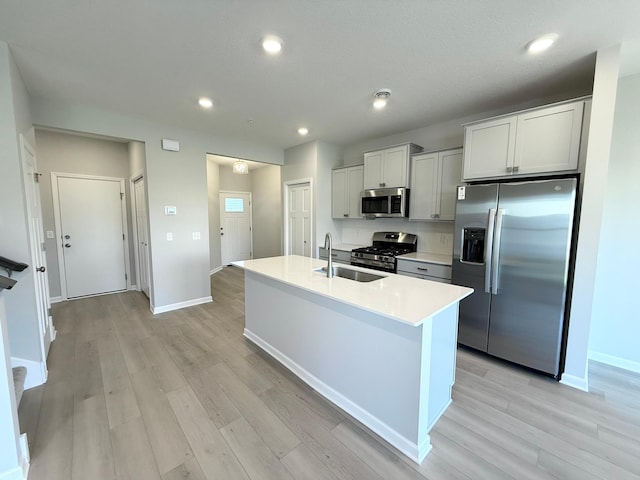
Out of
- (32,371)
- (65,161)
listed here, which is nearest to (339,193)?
(32,371)

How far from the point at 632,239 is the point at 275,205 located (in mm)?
5740

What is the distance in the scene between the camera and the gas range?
3.69 metres

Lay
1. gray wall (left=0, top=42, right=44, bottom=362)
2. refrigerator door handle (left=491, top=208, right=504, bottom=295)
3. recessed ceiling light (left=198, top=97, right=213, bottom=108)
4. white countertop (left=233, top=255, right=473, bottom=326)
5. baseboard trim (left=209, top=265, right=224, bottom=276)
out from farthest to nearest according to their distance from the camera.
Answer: baseboard trim (left=209, top=265, right=224, bottom=276), recessed ceiling light (left=198, top=97, right=213, bottom=108), refrigerator door handle (left=491, top=208, right=504, bottom=295), gray wall (left=0, top=42, right=44, bottom=362), white countertop (left=233, top=255, right=473, bottom=326)

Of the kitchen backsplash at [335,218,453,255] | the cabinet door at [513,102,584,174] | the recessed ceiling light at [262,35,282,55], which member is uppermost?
the recessed ceiling light at [262,35,282,55]

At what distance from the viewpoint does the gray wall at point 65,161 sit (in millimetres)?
4109

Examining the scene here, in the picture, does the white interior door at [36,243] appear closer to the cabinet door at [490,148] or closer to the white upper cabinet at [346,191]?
the white upper cabinet at [346,191]

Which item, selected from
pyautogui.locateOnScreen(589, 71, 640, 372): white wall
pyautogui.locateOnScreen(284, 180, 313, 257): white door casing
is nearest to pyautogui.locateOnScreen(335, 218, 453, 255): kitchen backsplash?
pyautogui.locateOnScreen(284, 180, 313, 257): white door casing

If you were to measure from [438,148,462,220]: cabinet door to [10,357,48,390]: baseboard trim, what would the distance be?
433 centimetres

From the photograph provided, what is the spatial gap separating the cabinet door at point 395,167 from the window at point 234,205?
14.9 ft

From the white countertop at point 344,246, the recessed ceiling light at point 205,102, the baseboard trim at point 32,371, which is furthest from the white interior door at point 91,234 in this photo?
the white countertop at point 344,246

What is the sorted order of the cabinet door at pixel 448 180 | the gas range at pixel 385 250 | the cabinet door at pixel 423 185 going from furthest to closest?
1. the gas range at pixel 385 250
2. the cabinet door at pixel 423 185
3. the cabinet door at pixel 448 180

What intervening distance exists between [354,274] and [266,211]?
184 inches

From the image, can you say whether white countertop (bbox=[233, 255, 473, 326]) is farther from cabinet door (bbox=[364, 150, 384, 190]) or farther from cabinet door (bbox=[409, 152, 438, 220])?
cabinet door (bbox=[364, 150, 384, 190])

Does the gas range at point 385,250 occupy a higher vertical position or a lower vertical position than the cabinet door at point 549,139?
lower
